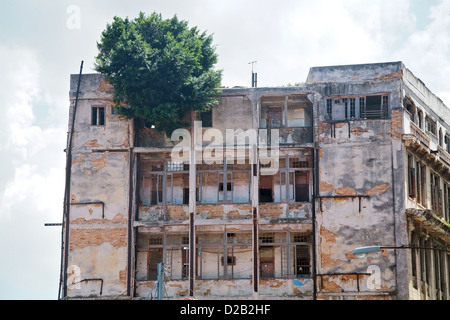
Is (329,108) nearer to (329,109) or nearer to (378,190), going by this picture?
(329,109)

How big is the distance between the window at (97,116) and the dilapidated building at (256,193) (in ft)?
0.63

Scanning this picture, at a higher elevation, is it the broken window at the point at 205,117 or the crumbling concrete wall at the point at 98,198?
the broken window at the point at 205,117

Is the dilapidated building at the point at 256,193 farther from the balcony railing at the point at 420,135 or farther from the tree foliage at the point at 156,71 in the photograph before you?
the tree foliage at the point at 156,71

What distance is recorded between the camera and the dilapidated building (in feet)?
133

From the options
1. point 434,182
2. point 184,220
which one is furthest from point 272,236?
point 434,182

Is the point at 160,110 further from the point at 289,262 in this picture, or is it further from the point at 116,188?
the point at 289,262

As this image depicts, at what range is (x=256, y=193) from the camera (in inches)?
1645

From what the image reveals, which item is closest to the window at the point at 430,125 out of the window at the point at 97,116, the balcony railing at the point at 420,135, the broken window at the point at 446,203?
the balcony railing at the point at 420,135

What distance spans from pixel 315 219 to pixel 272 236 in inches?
94.2

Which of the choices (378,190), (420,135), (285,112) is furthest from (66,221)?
(420,135)

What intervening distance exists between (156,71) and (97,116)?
14.0 ft

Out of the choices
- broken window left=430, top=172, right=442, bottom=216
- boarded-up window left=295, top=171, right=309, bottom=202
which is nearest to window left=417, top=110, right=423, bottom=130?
broken window left=430, top=172, right=442, bottom=216

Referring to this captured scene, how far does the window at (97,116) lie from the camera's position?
43.1 metres

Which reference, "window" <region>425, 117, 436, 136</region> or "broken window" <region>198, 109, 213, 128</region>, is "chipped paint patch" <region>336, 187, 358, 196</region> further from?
"window" <region>425, 117, 436, 136</region>
